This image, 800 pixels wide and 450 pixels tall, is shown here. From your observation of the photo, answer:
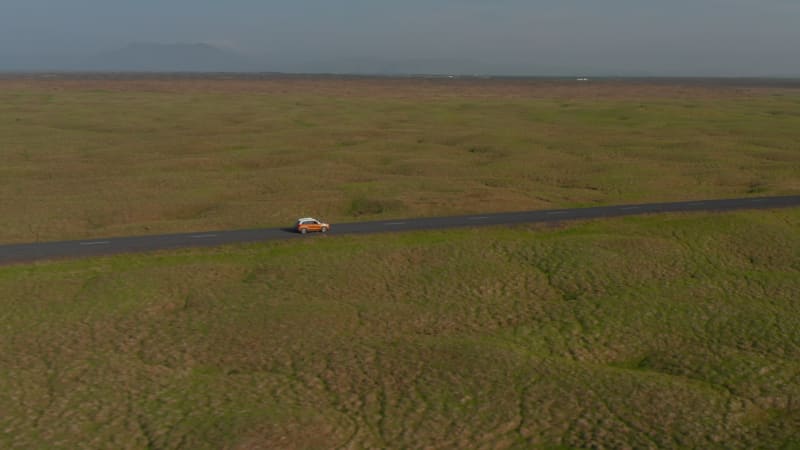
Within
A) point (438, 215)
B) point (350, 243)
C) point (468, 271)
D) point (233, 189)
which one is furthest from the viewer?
point (233, 189)

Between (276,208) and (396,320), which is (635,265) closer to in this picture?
(396,320)

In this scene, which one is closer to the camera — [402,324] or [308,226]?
[402,324]

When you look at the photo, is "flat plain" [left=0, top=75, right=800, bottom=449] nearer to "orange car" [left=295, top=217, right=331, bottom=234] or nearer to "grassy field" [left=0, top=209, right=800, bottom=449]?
"grassy field" [left=0, top=209, right=800, bottom=449]

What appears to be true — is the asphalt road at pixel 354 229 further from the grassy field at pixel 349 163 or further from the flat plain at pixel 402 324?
the grassy field at pixel 349 163

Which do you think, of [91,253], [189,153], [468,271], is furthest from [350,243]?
[189,153]

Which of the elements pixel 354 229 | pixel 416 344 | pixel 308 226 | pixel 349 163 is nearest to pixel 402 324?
pixel 416 344

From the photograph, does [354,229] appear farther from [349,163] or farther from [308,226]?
[349,163]

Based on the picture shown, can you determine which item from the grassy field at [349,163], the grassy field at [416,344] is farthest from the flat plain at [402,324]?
the grassy field at [349,163]
